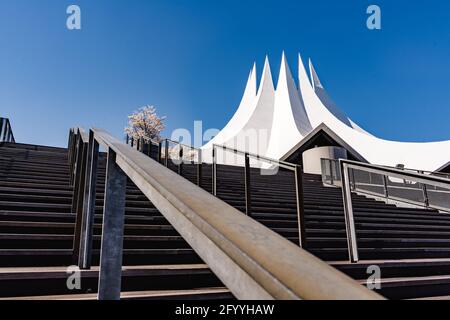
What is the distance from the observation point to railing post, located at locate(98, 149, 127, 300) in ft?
4.21

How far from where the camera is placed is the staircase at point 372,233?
116 inches

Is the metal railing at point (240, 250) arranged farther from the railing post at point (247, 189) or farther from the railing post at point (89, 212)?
the railing post at point (247, 189)

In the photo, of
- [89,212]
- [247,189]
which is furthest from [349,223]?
[89,212]

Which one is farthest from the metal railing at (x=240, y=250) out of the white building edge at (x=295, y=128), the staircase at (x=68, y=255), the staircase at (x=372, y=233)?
the white building edge at (x=295, y=128)

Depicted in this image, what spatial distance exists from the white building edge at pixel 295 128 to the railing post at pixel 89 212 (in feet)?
68.6

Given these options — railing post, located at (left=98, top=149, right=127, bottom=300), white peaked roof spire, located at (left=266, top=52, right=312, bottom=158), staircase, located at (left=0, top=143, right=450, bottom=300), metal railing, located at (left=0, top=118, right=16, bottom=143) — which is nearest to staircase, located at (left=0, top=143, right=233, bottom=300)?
staircase, located at (left=0, top=143, right=450, bottom=300)

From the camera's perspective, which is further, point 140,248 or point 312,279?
point 140,248

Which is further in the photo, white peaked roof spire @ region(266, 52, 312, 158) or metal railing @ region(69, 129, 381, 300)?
white peaked roof spire @ region(266, 52, 312, 158)

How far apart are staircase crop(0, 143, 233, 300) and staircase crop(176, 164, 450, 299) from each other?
1260mm

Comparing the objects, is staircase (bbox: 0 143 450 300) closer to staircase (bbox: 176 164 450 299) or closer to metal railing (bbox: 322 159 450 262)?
staircase (bbox: 176 164 450 299)
